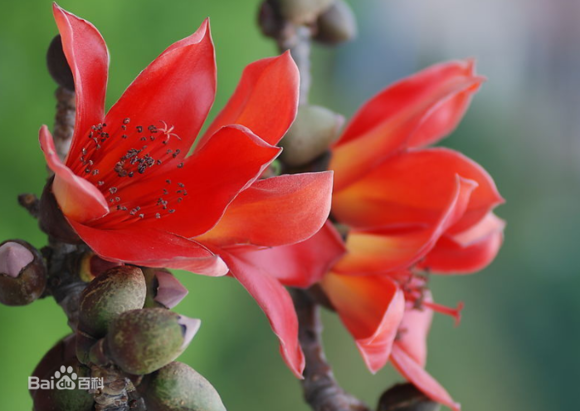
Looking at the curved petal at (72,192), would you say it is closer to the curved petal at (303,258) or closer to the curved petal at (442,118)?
the curved petal at (303,258)

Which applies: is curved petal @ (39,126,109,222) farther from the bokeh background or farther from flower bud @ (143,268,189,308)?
the bokeh background

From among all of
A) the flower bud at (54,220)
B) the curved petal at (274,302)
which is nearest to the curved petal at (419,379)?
the curved petal at (274,302)

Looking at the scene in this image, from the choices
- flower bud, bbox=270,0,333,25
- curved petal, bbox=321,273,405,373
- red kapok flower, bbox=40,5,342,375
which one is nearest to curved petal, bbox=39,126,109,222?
red kapok flower, bbox=40,5,342,375

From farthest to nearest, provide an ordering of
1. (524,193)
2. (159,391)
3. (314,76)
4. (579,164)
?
1. (579,164)
2. (524,193)
3. (314,76)
4. (159,391)

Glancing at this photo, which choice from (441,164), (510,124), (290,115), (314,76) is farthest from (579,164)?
(290,115)

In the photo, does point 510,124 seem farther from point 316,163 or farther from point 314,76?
point 316,163

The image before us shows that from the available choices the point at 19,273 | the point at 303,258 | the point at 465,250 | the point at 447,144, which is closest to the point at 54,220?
the point at 19,273

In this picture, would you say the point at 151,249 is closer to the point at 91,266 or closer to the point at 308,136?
the point at 91,266
